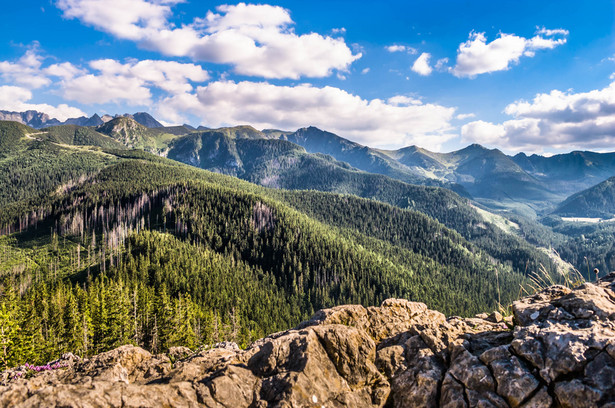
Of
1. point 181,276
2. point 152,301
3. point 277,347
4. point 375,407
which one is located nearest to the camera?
point 375,407

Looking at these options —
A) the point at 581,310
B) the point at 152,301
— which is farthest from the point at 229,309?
the point at 581,310

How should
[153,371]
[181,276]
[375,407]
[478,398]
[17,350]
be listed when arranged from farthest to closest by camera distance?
[181,276] → [17,350] → [153,371] → [375,407] → [478,398]

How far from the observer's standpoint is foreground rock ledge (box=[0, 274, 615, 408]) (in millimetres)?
8969

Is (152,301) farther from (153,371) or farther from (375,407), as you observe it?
(375,407)

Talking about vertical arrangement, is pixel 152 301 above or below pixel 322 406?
below

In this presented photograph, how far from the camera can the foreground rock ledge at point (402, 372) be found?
8.97 metres

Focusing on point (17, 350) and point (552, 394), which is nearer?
point (552, 394)

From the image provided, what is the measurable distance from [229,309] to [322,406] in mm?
131185

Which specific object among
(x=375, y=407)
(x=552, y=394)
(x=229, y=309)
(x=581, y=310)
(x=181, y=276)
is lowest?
(x=229, y=309)

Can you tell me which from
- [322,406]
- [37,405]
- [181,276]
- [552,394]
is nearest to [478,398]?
[552,394]

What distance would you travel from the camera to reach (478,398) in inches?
388

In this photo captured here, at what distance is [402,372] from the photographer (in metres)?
12.1

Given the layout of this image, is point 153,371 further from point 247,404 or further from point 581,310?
point 581,310

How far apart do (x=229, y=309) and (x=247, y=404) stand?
131 m
